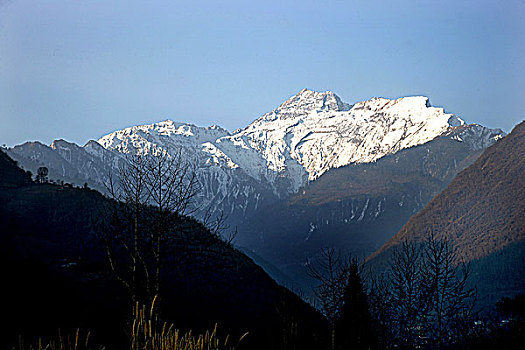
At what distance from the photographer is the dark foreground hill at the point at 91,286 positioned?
974 inches

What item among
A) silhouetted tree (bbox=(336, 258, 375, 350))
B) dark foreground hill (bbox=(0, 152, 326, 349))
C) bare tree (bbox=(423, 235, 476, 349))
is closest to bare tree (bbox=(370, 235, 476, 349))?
bare tree (bbox=(423, 235, 476, 349))

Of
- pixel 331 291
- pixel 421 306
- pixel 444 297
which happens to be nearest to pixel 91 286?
pixel 331 291

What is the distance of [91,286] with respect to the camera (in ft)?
115

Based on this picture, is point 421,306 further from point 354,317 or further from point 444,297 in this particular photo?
point 354,317

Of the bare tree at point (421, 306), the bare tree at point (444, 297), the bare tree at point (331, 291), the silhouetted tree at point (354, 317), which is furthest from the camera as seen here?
the silhouetted tree at point (354, 317)

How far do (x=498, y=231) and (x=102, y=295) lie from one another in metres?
171

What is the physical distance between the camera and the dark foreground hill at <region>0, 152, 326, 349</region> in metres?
24.8

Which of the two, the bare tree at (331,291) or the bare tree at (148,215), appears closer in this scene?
the bare tree at (148,215)

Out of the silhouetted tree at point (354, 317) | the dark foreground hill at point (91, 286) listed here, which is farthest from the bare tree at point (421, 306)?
the dark foreground hill at point (91, 286)

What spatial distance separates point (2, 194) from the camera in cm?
5616

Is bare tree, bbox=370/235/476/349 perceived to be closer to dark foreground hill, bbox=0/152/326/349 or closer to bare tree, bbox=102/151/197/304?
dark foreground hill, bbox=0/152/326/349

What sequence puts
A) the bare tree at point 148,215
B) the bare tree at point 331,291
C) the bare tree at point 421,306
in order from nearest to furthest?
the bare tree at point 148,215 < the bare tree at point 331,291 < the bare tree at point 421,306

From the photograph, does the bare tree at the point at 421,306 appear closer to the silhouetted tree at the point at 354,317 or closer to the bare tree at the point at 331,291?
the silhouetted tree at the point at 354,317

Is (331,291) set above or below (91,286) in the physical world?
below
